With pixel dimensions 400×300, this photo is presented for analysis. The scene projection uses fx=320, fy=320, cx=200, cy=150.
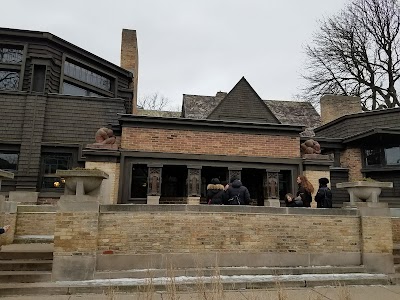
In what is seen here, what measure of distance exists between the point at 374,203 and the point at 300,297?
359 cm

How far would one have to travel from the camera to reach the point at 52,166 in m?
14.0

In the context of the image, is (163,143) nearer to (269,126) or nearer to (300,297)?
(269,126)

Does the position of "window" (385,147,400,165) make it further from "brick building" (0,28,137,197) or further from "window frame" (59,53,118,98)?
"window frame" (59,53,118,98)

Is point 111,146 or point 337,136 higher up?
point 337,136

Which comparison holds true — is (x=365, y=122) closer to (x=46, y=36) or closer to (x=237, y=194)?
(x=237, y=194)

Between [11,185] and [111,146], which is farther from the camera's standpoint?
[11,185]

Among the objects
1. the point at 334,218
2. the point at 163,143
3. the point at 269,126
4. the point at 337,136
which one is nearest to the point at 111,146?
the point at 163,143

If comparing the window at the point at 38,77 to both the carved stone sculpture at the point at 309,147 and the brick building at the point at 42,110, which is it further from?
the carved stone sculpture at the point at 309,147

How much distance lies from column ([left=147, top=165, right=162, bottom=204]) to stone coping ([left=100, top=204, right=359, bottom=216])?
4.10 m

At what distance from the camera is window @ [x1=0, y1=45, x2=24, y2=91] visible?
1549 centimetres

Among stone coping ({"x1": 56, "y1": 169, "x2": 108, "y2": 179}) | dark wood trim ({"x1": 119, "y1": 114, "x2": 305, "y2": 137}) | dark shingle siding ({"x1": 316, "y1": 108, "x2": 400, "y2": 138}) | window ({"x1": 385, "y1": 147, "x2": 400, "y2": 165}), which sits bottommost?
stone coping ({"x1": 56, "y1": 169, "x2": 108, "y2": 179})

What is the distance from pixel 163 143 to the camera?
11.9m

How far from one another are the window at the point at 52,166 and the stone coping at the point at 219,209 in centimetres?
772

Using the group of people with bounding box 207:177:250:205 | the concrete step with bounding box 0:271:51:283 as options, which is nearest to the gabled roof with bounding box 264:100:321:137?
the group of people with bounding box 207:177:250:205
